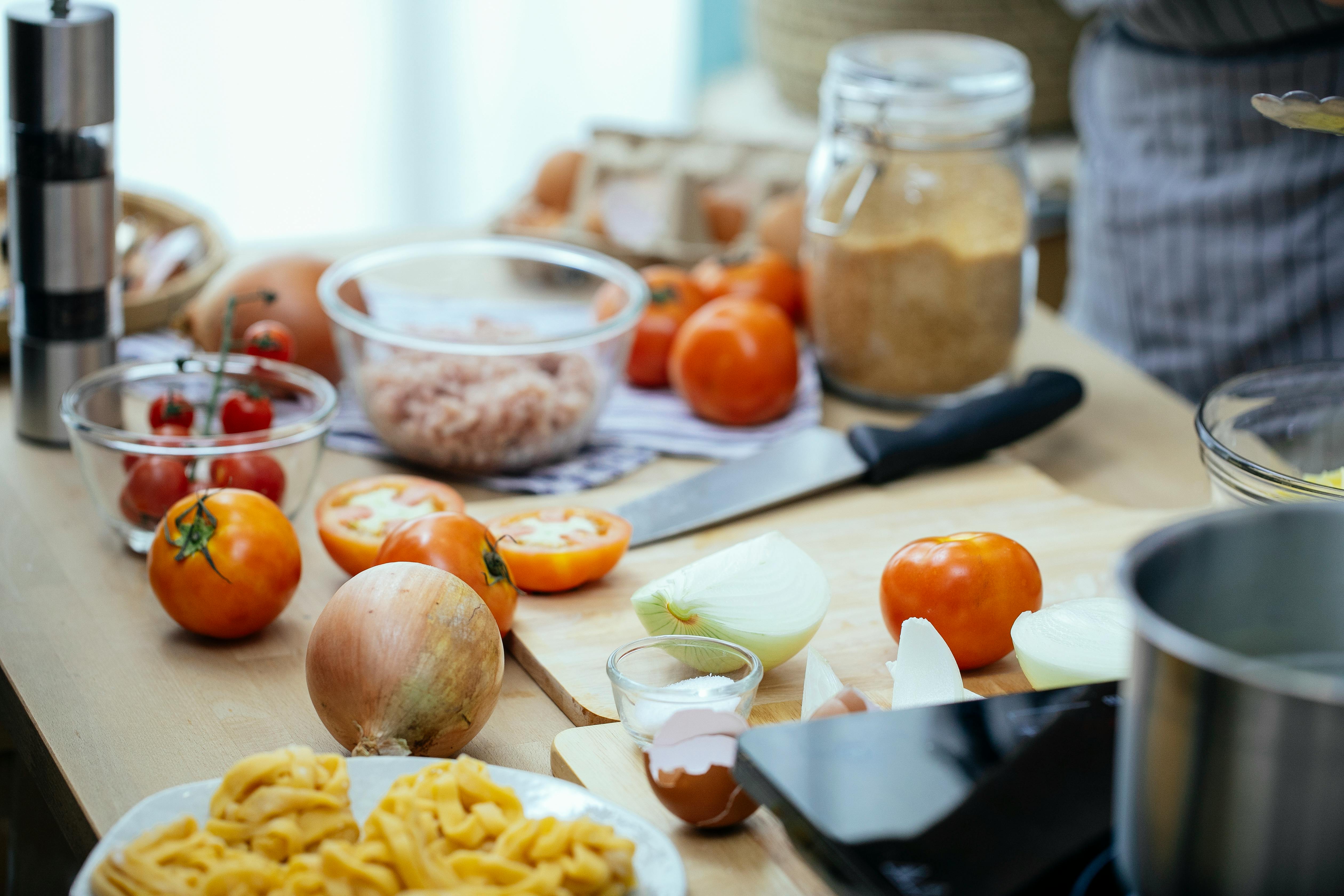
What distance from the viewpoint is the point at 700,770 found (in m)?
0.69

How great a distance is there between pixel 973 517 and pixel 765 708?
1.39 feet

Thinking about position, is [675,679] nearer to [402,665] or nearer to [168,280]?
[402,665]

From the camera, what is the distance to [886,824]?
1.97 ft

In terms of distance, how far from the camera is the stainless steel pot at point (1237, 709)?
17.6 inches

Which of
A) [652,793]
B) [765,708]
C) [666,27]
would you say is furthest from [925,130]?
[666,27]

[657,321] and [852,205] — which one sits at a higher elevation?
[852,205]

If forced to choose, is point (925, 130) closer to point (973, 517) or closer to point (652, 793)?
point (973, 517)

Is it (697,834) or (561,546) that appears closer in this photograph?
(697,834)

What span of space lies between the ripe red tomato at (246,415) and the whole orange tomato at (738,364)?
0.44 m

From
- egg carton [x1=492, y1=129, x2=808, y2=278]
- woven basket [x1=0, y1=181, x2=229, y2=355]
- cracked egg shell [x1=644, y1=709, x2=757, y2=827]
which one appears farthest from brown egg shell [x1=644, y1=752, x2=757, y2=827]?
egg carton [x1=492, y1=129, x2=808, y2=278]

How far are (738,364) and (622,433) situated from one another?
139 mm

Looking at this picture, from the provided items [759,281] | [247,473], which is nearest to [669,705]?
[247,473]

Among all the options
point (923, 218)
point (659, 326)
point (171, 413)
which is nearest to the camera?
point (171, 413)

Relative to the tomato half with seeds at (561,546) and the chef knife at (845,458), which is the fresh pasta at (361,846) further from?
the chef knife at (845,458)
